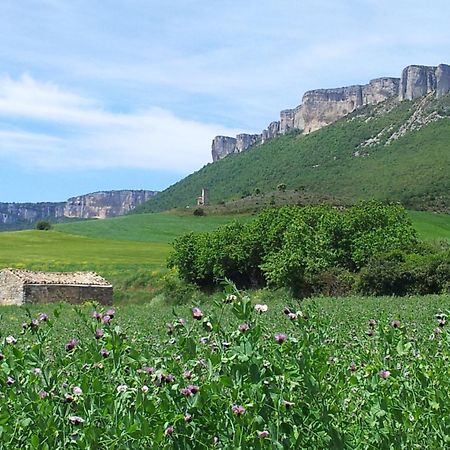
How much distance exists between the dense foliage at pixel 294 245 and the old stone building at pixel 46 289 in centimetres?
640

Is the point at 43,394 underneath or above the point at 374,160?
underneath

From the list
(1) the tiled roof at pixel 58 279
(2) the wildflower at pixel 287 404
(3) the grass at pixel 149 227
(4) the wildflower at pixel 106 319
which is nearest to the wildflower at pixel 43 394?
(4) the wildflower at pixel 106 319

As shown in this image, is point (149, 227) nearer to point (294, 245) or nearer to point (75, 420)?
point (294, 245)

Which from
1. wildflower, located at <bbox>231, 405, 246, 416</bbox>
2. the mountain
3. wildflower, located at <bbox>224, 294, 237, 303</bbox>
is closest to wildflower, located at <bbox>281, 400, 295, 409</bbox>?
wildflower, located at <bbox>231, 405, 246, 416</bbox>

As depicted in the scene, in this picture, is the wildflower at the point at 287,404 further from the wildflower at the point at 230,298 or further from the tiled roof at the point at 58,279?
the tiled roof at the point at 58,279

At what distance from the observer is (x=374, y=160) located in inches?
5915

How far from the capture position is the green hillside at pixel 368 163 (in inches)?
4786

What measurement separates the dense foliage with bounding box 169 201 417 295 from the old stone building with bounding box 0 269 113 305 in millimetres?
6401

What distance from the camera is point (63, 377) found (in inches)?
188

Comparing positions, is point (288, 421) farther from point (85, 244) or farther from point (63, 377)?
point (85, 244)

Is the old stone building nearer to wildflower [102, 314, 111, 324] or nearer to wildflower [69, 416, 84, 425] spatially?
wildflower [102, 314, 111, 324]

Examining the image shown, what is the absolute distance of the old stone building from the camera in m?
43.3

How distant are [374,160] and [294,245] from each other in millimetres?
113200

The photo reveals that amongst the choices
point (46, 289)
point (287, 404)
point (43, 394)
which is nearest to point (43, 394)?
point (43, 394)
